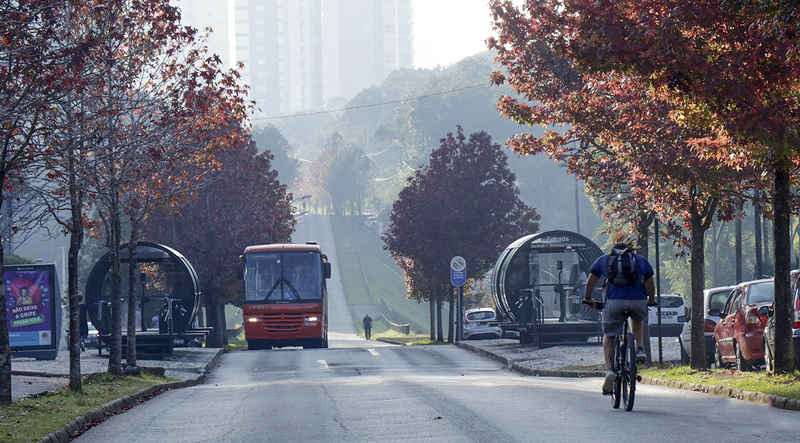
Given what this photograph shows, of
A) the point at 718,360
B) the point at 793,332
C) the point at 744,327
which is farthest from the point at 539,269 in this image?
the point at 793,332

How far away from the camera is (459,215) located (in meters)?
41.6

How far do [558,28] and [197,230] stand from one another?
2396 cm

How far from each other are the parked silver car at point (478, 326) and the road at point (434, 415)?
74.0 feet

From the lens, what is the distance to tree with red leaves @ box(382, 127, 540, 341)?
1644 inches

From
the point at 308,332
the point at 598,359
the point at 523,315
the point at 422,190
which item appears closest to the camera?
the point at 598,359

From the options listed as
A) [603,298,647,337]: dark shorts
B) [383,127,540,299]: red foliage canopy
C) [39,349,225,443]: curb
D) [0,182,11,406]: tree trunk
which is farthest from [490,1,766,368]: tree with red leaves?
[383,127,540,299]: red foliage canopy

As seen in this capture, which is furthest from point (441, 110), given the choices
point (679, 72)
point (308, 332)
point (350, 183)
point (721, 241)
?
point (679, 72)

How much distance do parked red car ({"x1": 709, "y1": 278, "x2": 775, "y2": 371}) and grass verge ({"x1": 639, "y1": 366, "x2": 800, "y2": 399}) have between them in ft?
2.02

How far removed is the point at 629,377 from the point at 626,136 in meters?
6.57

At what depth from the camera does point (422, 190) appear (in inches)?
1721

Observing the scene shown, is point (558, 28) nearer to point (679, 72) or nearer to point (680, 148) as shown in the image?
point (680, 148)

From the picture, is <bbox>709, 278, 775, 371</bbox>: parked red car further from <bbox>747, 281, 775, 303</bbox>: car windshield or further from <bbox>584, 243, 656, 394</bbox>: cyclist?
<bbox>584, 243, 656, 394</bbox>: cyclist

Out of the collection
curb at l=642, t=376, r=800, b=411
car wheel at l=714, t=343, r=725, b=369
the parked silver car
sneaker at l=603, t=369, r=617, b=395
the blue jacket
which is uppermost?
the blue jacket

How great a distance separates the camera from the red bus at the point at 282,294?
30.6 meters
